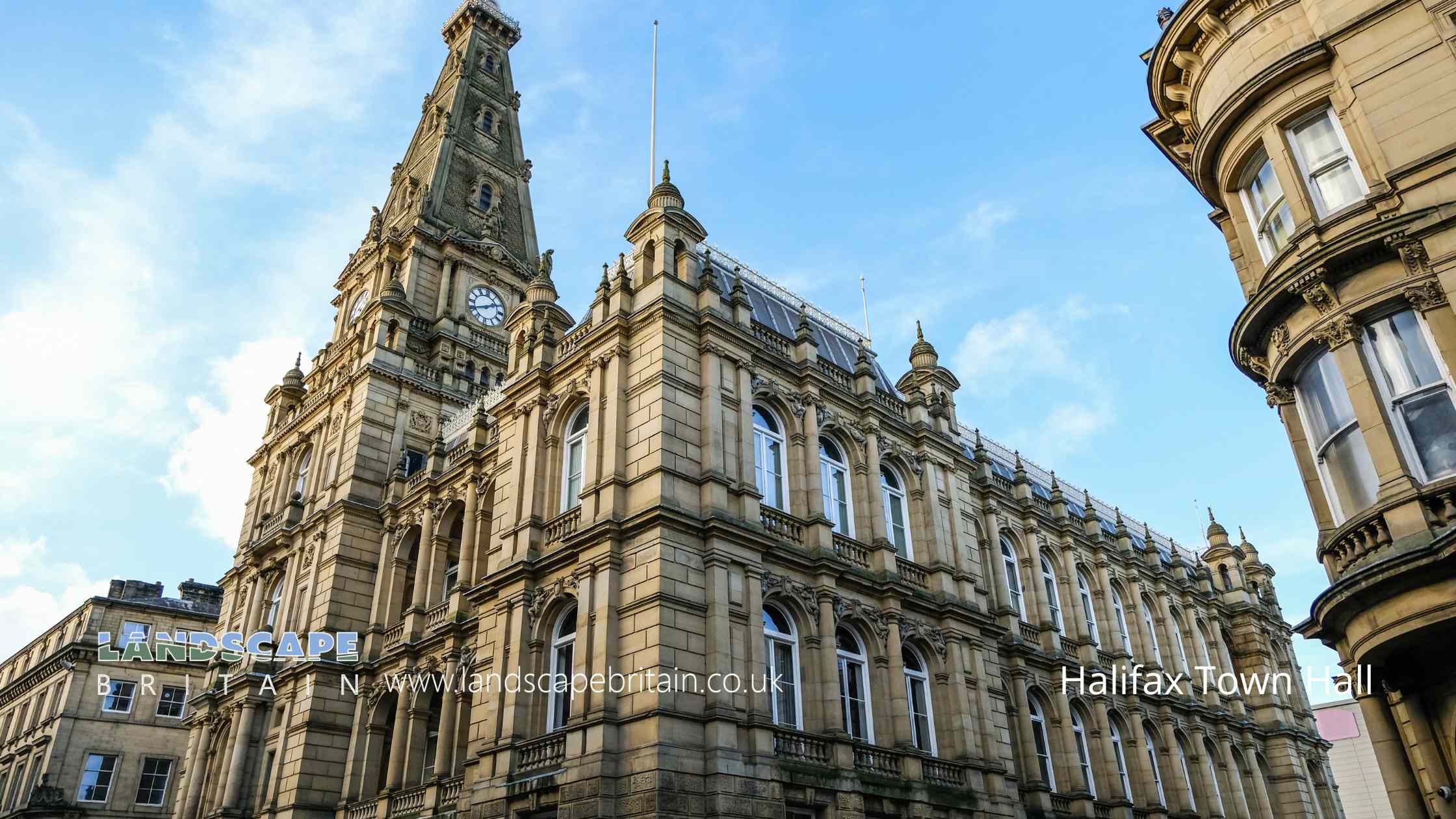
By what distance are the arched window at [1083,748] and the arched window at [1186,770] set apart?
215 inches

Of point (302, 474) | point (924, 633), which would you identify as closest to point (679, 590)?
point (924, 633)

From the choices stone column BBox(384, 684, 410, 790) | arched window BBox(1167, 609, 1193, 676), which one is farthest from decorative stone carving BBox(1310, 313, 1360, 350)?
arched window BBox(1167, 609, 1193, 676)

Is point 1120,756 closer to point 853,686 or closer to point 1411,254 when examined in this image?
point 853,686

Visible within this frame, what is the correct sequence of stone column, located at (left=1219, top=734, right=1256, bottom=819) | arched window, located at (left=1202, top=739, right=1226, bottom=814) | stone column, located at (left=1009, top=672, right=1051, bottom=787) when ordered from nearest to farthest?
stone column, located at (left=1009, top=672, right=1051, bottom=787)
arched window, located at (left=1202, top=739, right=1226, bottom=814)
stone column, located at (left=1219, top=734, right=1256, bottom=819)

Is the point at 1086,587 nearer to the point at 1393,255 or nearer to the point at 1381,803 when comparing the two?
the point at 1393,255

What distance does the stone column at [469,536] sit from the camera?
96.1 feet

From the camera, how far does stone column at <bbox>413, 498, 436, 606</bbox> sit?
31.0 m

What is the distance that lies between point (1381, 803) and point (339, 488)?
243 ft

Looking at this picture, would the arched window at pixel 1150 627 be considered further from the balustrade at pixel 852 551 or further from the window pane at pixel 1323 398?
the window pane at pixel 1323 398

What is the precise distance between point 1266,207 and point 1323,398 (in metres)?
4.02

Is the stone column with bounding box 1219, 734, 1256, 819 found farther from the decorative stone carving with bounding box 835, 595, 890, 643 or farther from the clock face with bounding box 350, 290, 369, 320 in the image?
the clock face with bounding box 350, 290, 369, 320

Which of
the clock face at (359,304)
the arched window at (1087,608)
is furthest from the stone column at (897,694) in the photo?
the clock face at (359,304)

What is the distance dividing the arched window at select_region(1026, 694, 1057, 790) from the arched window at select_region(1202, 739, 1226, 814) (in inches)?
398

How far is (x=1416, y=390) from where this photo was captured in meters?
14.8
